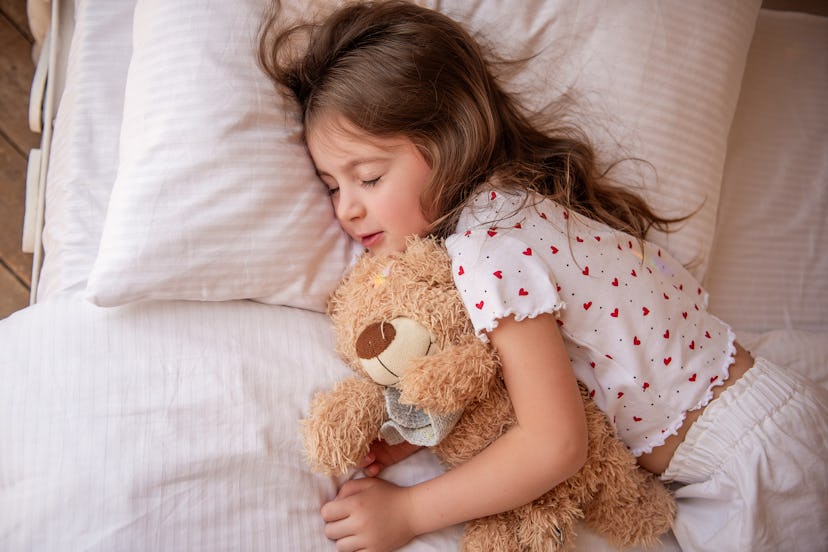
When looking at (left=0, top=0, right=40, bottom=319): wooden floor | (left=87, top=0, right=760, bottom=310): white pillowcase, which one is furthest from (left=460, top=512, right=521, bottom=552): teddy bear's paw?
(left=0, top=0, right=40, bottom=319): wooden floor

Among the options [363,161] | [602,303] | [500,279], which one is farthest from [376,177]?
[602,303]

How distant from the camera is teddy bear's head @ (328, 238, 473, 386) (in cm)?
75

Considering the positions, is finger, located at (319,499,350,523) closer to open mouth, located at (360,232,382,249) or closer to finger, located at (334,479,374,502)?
finger, located at (334,479,374,502)

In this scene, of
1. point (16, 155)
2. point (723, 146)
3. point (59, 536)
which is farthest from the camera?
point (16, 155)

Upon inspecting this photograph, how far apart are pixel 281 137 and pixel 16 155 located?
2.66 ft

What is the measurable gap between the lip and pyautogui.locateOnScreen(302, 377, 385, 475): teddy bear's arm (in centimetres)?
21

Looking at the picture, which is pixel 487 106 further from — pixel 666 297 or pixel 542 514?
pixel 542 514

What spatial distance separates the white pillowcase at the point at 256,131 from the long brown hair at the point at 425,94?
6 centimetres

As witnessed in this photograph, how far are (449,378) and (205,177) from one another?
16.9 inches

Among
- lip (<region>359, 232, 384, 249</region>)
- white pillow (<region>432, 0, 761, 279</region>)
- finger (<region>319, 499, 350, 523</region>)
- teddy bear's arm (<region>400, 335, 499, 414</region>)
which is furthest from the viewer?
white pillow (<region>432, 0, 761, 279</region>)

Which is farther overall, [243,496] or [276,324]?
[276,324]

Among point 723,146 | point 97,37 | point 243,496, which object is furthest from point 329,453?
point 723,146

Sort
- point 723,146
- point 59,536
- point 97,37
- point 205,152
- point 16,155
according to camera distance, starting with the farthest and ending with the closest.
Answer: point 16,155, point 723,146, point 97,37, point 205,152, point 59,536

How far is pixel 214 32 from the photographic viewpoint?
0.88 m
